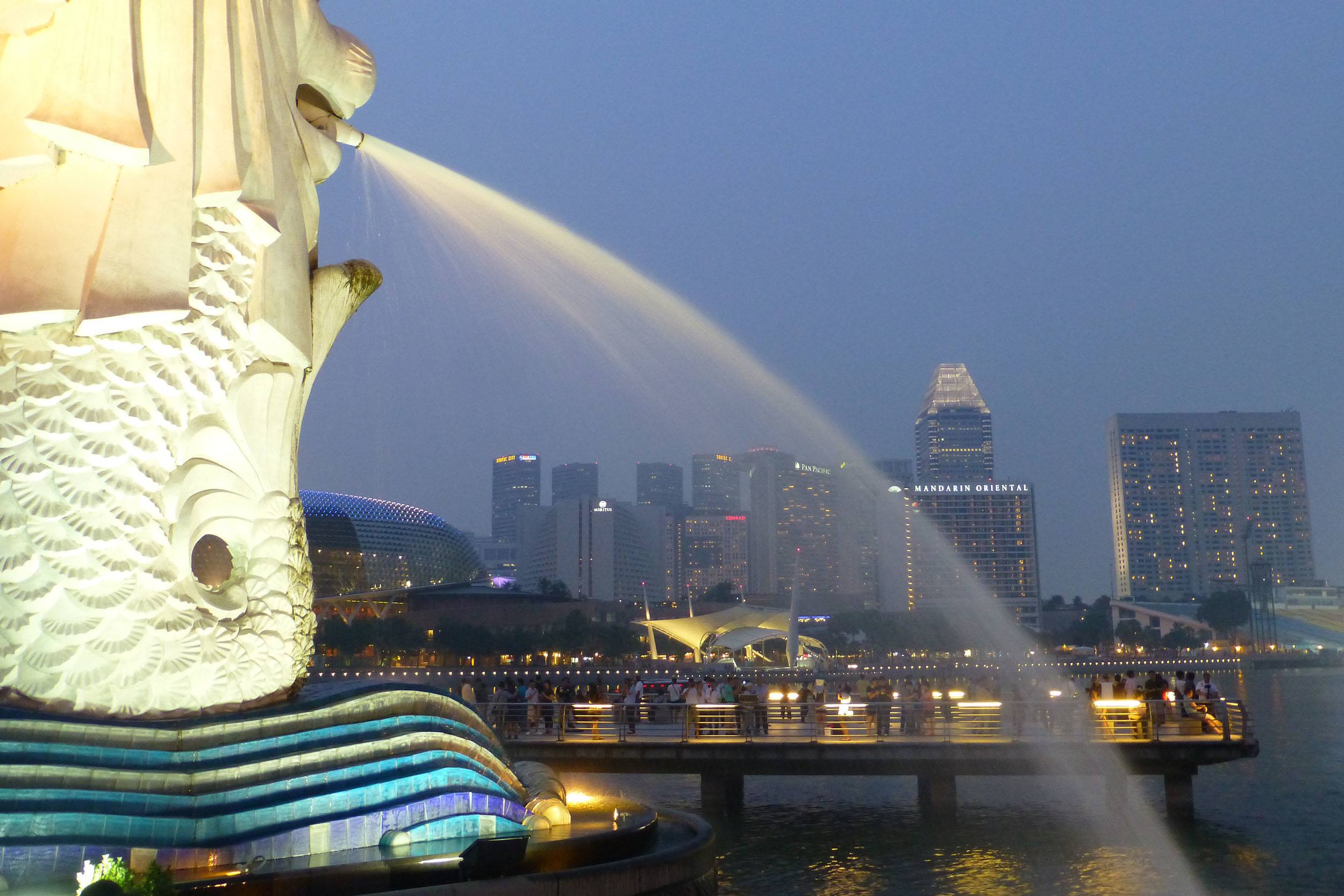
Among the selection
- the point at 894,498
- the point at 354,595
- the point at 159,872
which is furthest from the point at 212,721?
the point at 354,595

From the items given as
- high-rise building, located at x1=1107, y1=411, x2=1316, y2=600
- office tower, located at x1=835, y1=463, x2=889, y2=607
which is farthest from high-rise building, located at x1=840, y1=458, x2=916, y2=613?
high-rise building, located at x1=1107, y1=411, x2=1316, y2=600

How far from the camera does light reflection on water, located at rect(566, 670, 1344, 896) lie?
14750 mm

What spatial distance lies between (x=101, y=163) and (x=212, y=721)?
14.9 feet

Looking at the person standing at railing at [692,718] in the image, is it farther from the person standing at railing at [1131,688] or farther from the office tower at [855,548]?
the office tower at [855,548]

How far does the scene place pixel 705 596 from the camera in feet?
456

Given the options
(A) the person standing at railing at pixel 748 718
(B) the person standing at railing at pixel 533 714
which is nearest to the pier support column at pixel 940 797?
(A) the person standing at railing at pixel 748 718

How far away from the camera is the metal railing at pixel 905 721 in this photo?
1900cm

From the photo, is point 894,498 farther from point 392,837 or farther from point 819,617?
point 819,617

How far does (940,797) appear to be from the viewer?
1925cm

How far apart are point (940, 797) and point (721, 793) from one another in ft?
11.9

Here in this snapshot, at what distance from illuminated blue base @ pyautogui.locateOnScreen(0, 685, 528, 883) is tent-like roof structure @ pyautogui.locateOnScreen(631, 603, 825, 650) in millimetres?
60158

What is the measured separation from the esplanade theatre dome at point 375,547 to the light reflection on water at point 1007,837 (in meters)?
67.6

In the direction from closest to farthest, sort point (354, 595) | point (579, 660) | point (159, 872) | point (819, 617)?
point (159, 872) < point (579, 660) < point (354, 595) < point (819, 617)

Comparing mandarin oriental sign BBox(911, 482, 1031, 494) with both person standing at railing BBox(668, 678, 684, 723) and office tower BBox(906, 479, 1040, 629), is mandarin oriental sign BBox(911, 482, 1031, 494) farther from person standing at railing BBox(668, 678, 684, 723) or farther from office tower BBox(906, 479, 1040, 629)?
person standing at railing BBox(668, 678, 684, 723)
